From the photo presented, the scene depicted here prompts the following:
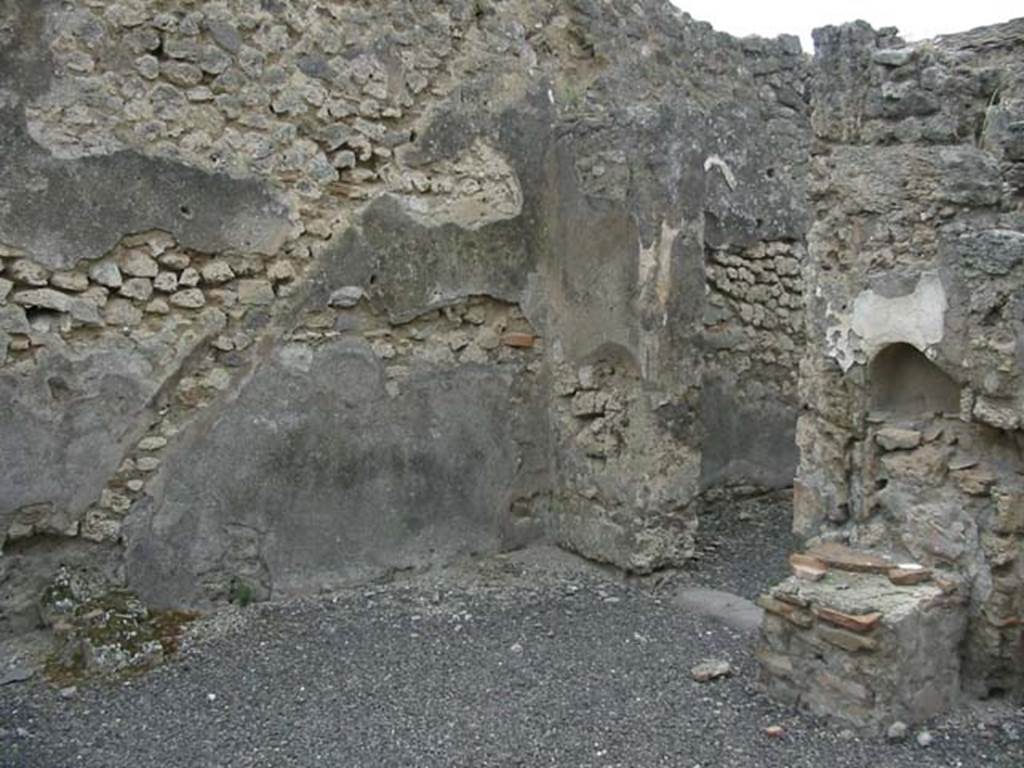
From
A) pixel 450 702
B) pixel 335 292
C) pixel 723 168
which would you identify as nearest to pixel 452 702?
pixel 450 702

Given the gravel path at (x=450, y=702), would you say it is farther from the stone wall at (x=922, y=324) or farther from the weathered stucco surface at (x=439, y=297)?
the stone wall at (x=922, y=324)

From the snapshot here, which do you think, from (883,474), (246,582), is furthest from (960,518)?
(246,582)

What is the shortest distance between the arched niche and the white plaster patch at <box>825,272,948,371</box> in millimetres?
66

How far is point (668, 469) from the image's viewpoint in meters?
4.87

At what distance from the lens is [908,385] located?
3836 millimetres

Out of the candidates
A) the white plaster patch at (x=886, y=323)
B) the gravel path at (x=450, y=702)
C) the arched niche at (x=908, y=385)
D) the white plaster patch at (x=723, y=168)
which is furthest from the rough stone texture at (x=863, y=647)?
the white plaster patch at (x=723, y=168)

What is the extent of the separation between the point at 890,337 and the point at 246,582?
280 cm

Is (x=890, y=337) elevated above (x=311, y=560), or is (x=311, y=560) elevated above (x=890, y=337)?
(x=890, y=337)

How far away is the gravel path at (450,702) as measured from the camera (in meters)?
3.24

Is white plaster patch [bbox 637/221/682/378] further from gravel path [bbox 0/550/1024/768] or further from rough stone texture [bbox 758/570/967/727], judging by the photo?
rough stone texture [bbox 758/570/967/727]

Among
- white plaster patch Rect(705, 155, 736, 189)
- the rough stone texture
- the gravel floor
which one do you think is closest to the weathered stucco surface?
the rough stone texture

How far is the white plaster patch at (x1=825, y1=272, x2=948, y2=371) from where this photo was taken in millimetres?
3547

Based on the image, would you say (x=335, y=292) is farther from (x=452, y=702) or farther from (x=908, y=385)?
(x=908, y=385)

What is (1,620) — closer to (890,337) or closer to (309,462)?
(309,462)
